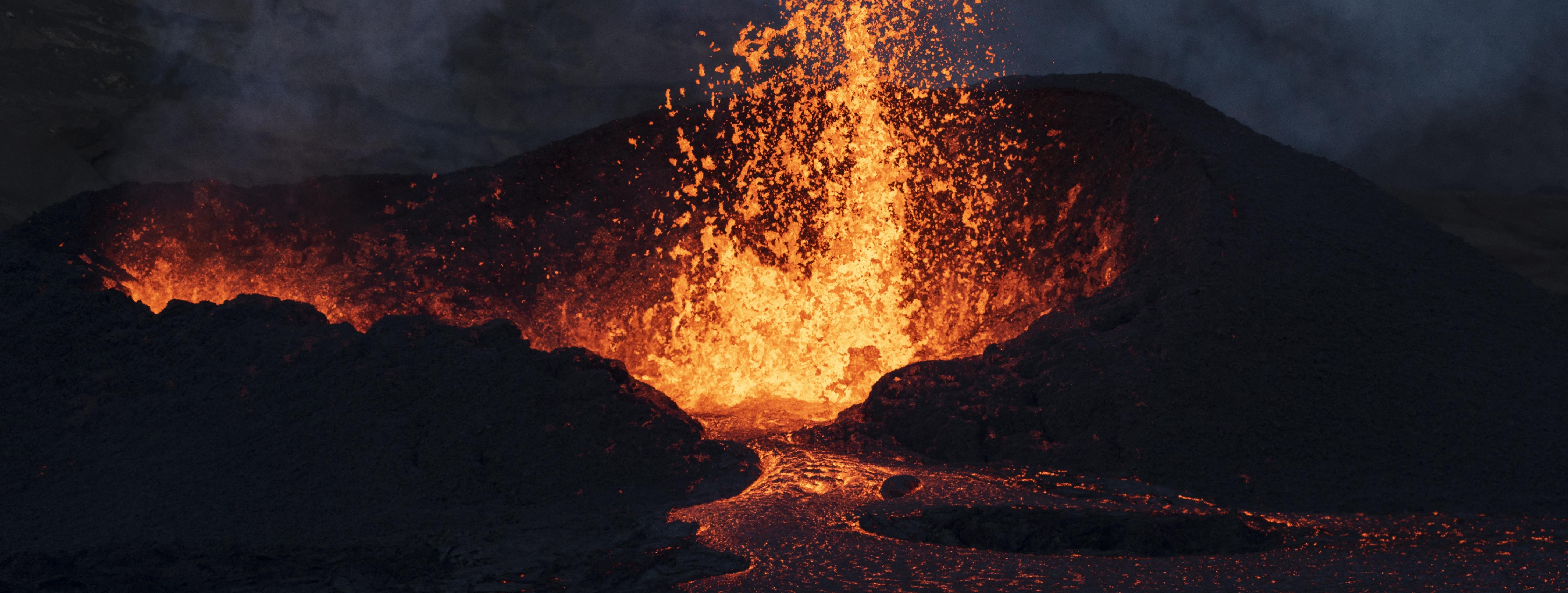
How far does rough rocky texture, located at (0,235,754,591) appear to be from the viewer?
4.79 m

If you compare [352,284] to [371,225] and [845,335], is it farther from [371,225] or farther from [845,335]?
[845,335]

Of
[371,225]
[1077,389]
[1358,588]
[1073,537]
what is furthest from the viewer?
[371,225]

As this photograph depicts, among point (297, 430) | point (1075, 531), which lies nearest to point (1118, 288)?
point (1075, 531)

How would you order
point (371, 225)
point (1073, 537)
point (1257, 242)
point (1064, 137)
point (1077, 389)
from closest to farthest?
point (1073, 537) < point (1077, 389) < point (1257, 242) < point (1064, 137) < point (371, 225)

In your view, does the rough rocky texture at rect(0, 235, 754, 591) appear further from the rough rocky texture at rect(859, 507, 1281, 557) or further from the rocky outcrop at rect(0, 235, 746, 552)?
the rough rocky texture at rect(859, 507, 1281, 557)

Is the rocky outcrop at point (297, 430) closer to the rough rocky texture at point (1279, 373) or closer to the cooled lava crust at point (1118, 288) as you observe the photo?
the cooled lava crust at point (1118, 288)

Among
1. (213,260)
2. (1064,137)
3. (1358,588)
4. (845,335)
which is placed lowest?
(1358,588)

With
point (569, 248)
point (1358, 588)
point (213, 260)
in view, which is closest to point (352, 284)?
point (213, 260)

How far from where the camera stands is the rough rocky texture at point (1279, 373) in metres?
6.00

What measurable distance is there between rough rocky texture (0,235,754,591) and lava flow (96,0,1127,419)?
2647mm

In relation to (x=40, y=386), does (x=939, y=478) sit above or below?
below

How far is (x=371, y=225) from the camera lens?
1067 cm

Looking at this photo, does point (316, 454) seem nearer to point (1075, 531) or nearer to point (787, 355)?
point (1075, 531)

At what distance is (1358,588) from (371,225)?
9.65 metres
